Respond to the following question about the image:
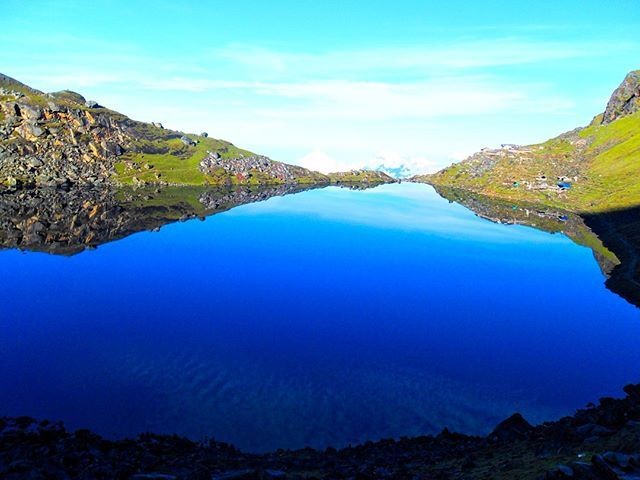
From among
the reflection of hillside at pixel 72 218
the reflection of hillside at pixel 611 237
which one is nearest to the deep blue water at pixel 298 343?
the reflection of hillside at pixel 611 237

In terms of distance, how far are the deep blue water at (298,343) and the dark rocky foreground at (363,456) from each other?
10.6 feet

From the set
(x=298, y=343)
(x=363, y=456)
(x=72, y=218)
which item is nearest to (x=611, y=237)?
→ (x=298, y=343)

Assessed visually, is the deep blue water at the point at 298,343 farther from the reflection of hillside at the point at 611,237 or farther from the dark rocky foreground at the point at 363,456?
the reflection of hillside at the point at 611,237

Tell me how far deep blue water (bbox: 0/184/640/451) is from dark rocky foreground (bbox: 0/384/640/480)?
3.23m

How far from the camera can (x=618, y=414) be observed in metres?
33.8

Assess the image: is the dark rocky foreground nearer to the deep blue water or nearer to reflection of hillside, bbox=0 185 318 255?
the deep blue water

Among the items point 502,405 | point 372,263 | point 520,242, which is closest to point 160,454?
point 502,405

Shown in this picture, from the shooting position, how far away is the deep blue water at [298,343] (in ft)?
139

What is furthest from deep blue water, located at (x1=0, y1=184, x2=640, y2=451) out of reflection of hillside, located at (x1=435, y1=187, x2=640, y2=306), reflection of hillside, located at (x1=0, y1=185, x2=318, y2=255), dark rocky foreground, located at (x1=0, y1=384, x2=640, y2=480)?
reflection of hillside, located at (x1=0, y1=185, x2=318, y2=255)

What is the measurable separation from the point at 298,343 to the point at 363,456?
25831 mm

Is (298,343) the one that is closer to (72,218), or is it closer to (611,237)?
(72,218)

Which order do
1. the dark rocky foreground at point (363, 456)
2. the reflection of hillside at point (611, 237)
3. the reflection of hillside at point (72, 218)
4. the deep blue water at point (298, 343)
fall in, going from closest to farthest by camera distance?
1. the dark rocky foreground at point (363, 456)
2. the deep blue water at point (298, 343)
3. the reflection of hillside at point (611, 237)
4. the reflection of hillside at point (72, 218)

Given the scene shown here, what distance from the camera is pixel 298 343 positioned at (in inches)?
2344

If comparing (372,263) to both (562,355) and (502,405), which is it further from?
(502,405)
